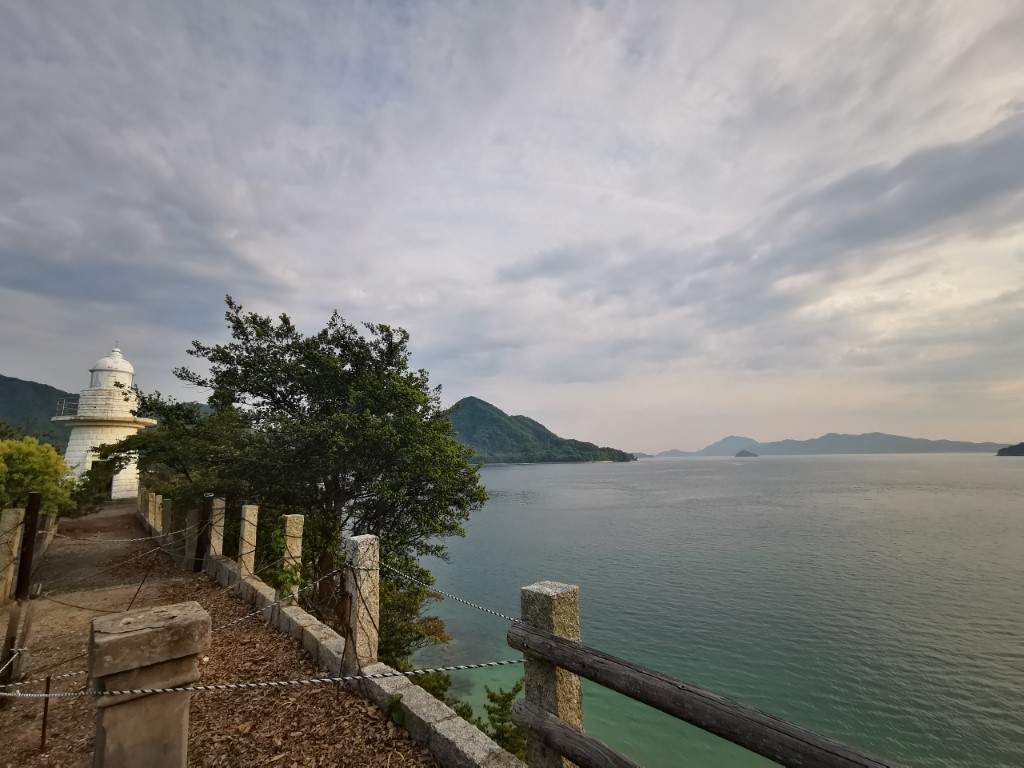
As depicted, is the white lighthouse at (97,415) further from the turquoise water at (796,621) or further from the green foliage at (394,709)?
the green foliage at (394,709)

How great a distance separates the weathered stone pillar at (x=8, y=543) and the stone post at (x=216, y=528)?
3.45 m

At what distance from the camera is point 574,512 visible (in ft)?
195

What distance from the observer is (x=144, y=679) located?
9.98 feet

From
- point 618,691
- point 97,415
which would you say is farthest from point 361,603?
point 97,415

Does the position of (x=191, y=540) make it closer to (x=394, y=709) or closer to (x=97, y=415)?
(x=394, y=709)

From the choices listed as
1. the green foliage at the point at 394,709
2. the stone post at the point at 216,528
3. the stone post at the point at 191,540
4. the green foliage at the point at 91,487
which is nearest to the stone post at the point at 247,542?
the stone post at the point at 216,528

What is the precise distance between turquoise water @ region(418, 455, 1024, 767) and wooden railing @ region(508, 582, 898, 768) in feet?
43.7

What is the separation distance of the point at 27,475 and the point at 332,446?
549 inches

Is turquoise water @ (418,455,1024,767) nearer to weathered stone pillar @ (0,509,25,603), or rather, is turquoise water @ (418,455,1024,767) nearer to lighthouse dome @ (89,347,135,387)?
weathered stone pillar @ (0,509,25,603)

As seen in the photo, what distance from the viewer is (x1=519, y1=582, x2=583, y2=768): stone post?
3.45 meters

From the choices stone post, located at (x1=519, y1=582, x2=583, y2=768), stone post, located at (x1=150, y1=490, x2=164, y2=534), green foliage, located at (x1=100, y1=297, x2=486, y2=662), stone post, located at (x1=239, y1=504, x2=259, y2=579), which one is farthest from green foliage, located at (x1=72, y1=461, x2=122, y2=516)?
stone post, located at (x1=519, y1=582, x2=583, y2=768)

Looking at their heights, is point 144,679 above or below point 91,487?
below

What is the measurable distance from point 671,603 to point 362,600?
22718 millimetres

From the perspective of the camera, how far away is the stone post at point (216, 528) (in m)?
12.2
